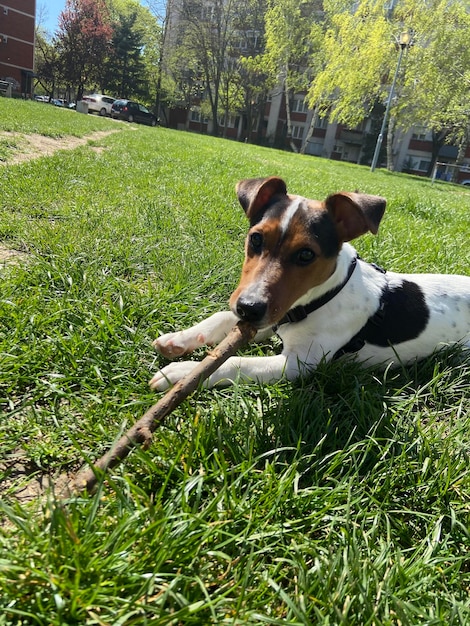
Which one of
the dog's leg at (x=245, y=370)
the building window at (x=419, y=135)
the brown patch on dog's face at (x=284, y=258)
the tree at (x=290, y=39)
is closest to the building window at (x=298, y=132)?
the building window at (x=419, y=135)

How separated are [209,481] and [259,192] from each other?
1812 mm

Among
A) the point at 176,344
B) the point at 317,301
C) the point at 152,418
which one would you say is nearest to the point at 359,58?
the point at 317,301

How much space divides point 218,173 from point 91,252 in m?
7.08

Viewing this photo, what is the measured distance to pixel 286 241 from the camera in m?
2.55

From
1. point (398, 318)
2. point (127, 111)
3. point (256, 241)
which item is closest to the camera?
point (256, 241)

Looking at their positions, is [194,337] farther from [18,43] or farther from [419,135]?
[419,135]

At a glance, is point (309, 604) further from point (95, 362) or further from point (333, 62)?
point (333, 62)

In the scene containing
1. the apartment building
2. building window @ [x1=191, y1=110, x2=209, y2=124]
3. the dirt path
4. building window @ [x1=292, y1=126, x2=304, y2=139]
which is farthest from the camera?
building window @ [x1=191, y1=110, x2=209, y2=124]

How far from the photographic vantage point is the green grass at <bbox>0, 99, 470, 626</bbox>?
1337 millimetres

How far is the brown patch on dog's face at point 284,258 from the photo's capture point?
2297 millimetres

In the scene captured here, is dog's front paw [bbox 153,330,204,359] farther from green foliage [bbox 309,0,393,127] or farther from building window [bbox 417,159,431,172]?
building window [bbox 417,159,431,172]

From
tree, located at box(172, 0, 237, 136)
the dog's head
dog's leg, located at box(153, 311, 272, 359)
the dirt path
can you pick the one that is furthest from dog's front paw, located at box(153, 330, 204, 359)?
tree, located at box(172, 0, 237, 136)

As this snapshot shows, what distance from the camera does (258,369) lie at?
2.60 m

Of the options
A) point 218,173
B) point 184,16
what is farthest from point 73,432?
point 184,16
